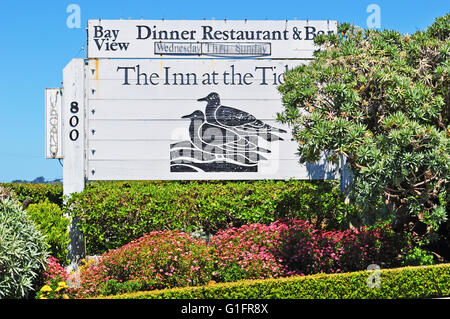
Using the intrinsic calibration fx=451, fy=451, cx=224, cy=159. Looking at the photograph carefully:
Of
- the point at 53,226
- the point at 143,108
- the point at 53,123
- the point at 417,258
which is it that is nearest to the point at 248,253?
the point at 417,258

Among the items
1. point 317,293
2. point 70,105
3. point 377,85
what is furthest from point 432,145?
point 70,105

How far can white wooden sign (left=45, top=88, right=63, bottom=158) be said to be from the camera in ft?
32.0

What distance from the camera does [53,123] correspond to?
32.1 ft

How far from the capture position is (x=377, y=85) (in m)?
7.34

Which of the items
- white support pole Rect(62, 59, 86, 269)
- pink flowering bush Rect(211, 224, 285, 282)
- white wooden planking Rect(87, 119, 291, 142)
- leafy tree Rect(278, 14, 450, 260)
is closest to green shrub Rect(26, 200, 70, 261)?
white support pole Rect(62, 59, 86, 269)

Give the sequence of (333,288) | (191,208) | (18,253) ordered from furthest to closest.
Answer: (191,208) < (333,288) < (18,253)

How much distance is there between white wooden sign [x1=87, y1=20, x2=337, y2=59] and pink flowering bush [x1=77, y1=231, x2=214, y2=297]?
436 centimetres

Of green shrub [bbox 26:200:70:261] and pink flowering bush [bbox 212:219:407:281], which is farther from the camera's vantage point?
green shrub [bbox 26:200:70:261]

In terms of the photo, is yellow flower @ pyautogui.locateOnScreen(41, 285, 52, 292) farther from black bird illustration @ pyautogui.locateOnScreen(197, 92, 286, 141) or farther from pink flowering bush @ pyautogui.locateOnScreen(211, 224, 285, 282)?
black bird illustration @ pyautogui.locateOnScreen(197, 92, 286, 141)

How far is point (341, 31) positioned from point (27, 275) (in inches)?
273

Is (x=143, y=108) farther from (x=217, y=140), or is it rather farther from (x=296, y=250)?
(x=296, y=250)

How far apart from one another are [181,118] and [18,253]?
462 cm

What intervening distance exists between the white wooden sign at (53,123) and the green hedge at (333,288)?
4370 mm
